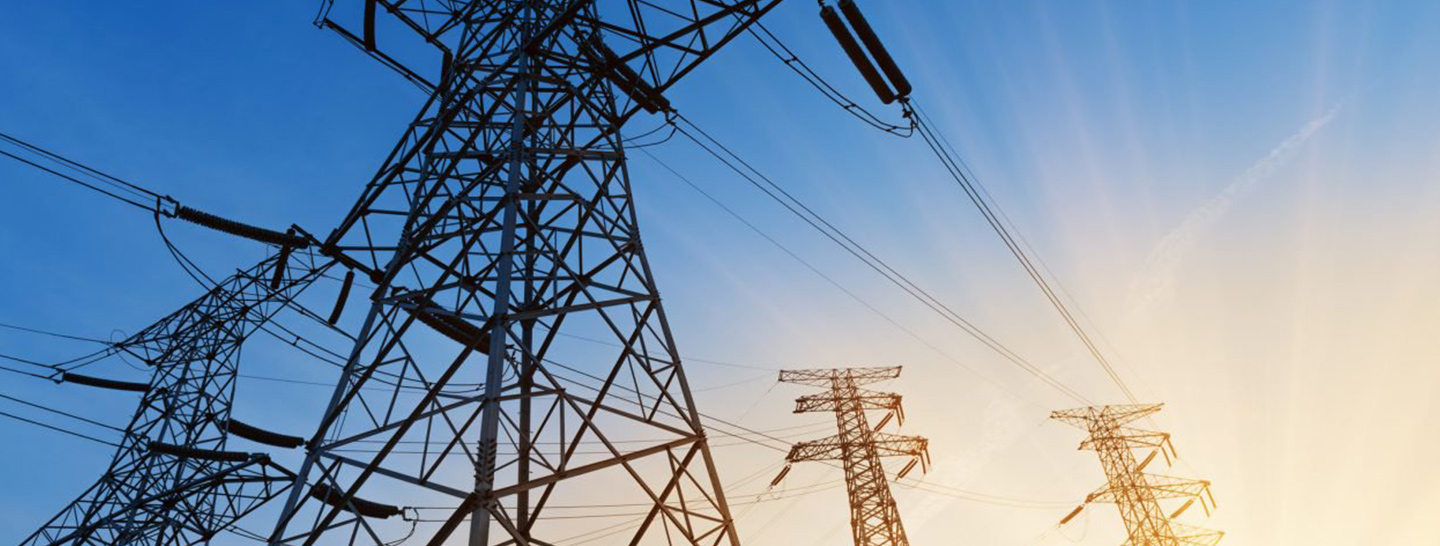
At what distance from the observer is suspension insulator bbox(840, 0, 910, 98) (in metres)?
8.38

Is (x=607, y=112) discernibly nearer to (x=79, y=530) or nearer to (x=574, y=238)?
(x=574, y=238)

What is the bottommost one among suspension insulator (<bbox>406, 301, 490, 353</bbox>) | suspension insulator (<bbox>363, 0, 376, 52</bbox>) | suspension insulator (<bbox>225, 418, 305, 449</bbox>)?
suspension insulator (<bbox>406, 301, 490, 353</bbox>)

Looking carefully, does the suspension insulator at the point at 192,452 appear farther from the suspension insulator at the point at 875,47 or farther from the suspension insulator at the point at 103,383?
the suspension insulator at the point at 875,47

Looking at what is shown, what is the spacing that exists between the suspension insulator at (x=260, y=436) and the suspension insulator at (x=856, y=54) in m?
14.9

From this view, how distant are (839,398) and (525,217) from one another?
70.4 ft

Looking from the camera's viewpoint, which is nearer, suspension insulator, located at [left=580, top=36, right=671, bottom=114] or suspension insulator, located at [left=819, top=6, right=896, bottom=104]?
suspension insulator, located at [left=819, top=6, right=896, bottom=104]

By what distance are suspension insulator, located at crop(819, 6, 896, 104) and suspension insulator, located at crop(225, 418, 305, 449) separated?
48.9 feet

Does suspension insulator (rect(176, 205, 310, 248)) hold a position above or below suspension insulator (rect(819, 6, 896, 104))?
above

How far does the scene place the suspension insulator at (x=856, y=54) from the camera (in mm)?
8516

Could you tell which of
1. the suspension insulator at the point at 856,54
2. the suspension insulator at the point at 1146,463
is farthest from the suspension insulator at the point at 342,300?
the suspension insulator at the point at 1146,463

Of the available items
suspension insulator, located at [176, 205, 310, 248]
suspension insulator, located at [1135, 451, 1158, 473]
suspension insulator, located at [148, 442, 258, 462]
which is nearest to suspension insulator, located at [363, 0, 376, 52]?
suspension insulator, located at [176, 205, 310, 248]

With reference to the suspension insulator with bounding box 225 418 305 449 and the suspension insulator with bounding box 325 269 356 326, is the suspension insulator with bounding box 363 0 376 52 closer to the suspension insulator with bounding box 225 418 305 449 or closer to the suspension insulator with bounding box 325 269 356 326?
the suspension insulator with bounding box 325 269 356 326

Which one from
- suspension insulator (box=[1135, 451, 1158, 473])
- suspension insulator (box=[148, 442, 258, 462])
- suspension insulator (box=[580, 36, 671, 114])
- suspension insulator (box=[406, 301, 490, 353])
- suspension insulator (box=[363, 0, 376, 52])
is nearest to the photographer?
suspension insulator (box=[406, 301, 490, 353])

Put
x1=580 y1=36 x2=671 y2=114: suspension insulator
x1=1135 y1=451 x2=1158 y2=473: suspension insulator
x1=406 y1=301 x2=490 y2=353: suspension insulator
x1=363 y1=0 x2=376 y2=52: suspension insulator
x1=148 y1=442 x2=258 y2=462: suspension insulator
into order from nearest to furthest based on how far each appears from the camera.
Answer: x1=406 y1=301 x2=490 y2=353: suspension insulator < x1=580 y1=36 x2=671 y2=114: suspension insulator < x1=363 y1=0 x2=376 y2=52: suspension insulator < x1=148 y1=442 x2=258 y2=462: suspension insulator < x1=1135 y1=451 x2=1158 y2=473: suspension insulator
